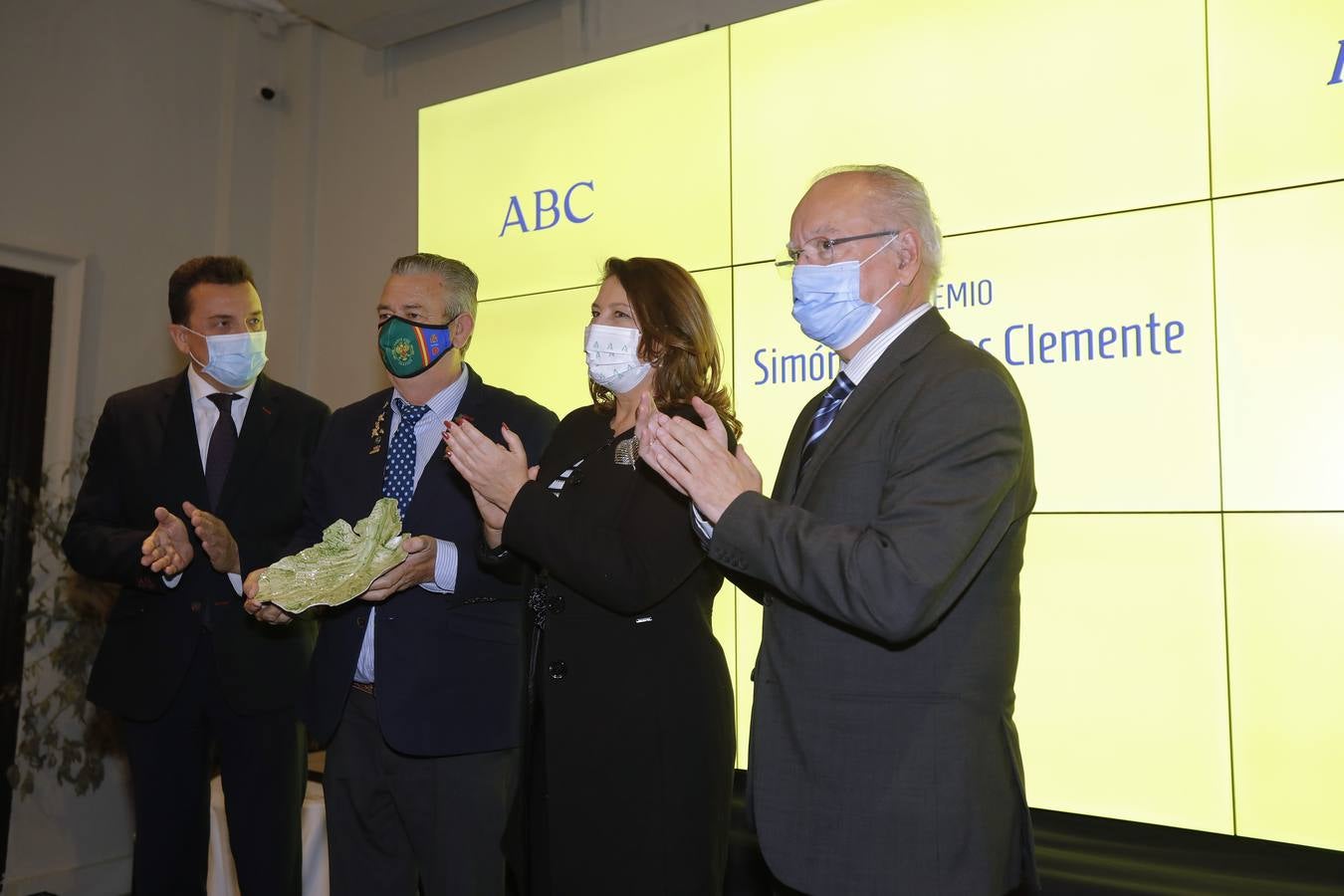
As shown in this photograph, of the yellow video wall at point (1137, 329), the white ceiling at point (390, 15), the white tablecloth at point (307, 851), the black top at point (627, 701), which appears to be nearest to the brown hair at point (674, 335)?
the black top at point (627, 701)

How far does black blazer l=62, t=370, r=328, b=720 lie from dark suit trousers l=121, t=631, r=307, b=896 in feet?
0.17

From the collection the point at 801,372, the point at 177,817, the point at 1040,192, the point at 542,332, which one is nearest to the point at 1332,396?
the point at 1040,192

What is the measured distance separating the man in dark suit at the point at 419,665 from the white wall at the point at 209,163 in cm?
203

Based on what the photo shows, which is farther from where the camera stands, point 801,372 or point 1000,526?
point 801,372

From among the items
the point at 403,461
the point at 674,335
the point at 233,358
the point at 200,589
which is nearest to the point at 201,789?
the point at 200,589

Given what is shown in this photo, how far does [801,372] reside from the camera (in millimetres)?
3191

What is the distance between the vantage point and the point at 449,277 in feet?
8.72

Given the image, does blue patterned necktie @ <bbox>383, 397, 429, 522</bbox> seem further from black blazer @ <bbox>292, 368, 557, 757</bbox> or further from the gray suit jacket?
the gray suit jacket

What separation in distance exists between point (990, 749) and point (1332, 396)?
1474 millimetres

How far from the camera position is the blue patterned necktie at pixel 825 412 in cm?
169

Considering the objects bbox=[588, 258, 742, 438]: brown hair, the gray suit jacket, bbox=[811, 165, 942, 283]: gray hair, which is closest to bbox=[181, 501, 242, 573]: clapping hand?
bbox=[588, 258, 742, 438]: brown hair

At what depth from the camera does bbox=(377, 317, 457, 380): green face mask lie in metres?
2.55

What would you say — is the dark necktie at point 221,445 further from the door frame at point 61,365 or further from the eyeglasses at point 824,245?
the door frame at point 61,365

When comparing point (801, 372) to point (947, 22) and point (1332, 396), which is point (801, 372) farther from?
point (1332, 396)
